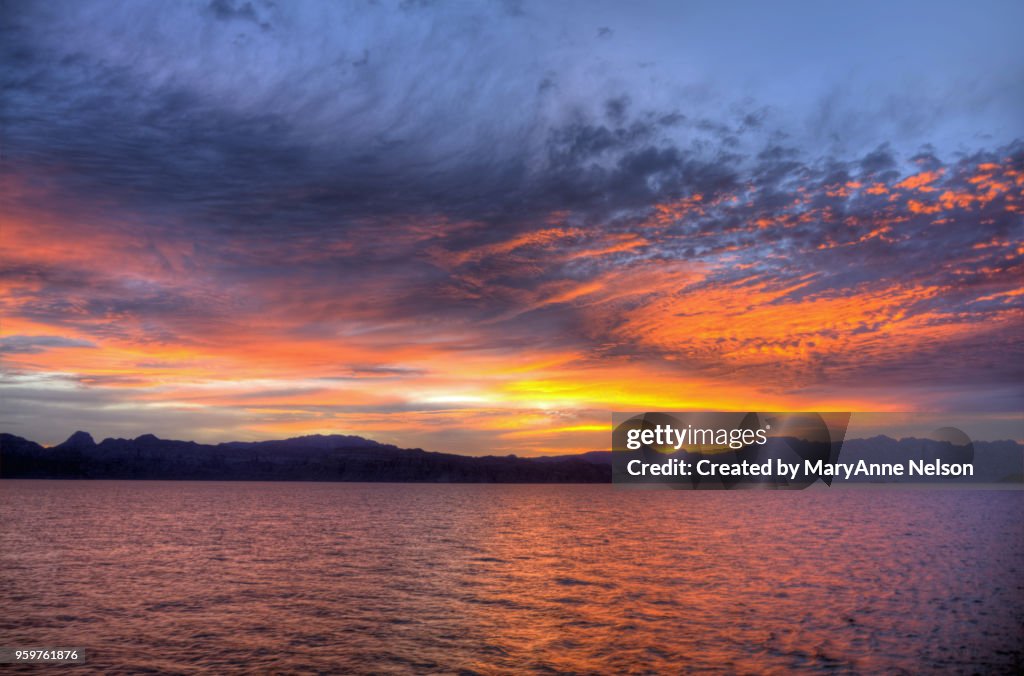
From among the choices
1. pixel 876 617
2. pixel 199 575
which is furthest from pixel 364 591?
pixel 876 617

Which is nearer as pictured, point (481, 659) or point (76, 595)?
point (481, 659)

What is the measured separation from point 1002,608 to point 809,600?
1071 cm

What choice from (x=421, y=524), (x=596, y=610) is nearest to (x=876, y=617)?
(x=596, y=610)

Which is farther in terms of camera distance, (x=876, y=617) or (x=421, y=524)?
(x=421, y=524)

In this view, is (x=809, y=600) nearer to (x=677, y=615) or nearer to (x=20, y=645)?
(x=677, y=615)

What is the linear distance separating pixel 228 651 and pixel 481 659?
11.5 m

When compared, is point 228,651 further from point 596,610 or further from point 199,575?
point 199,575

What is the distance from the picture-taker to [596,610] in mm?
41000

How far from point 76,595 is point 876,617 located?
4903cm

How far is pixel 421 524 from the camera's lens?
118m

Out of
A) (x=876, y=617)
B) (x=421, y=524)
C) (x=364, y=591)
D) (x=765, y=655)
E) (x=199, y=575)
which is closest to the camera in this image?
(x=765, y=655)

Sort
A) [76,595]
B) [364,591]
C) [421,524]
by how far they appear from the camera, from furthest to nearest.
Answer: [421,524] → [364,591] → [76,595]

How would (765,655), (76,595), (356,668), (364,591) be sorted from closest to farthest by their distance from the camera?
(356,668) < (765,655) < (76,595) < (364,591)

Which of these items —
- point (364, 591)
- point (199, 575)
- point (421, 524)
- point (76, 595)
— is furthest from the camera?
point (421, 524)
